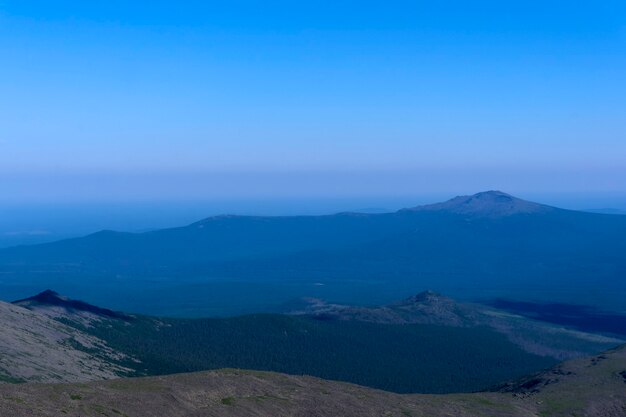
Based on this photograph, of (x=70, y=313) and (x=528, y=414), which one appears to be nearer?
(x=528, y=414)

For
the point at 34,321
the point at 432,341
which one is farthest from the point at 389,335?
the point at 34,321

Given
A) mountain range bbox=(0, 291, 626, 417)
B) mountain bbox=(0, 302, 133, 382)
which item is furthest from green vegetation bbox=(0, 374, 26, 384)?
mountain range bbox=(0, 291, 626, 417)

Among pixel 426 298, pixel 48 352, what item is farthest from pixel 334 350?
pixel 48 352

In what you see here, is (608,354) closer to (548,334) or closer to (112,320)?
(548,334)

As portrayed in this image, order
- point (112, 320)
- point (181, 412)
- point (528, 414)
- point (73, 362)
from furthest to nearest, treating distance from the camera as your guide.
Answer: point (112, 320)
point (73, 362)
point (528, 414)
point (181, 412)

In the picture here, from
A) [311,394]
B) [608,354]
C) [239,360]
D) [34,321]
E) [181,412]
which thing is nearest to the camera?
[181,412]

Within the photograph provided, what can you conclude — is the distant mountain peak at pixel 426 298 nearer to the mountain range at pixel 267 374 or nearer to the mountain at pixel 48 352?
the mountain range at pixel 267 374

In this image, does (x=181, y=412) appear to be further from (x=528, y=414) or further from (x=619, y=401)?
(x=619, y=401)

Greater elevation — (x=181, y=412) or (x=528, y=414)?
(x=181, y=412)
